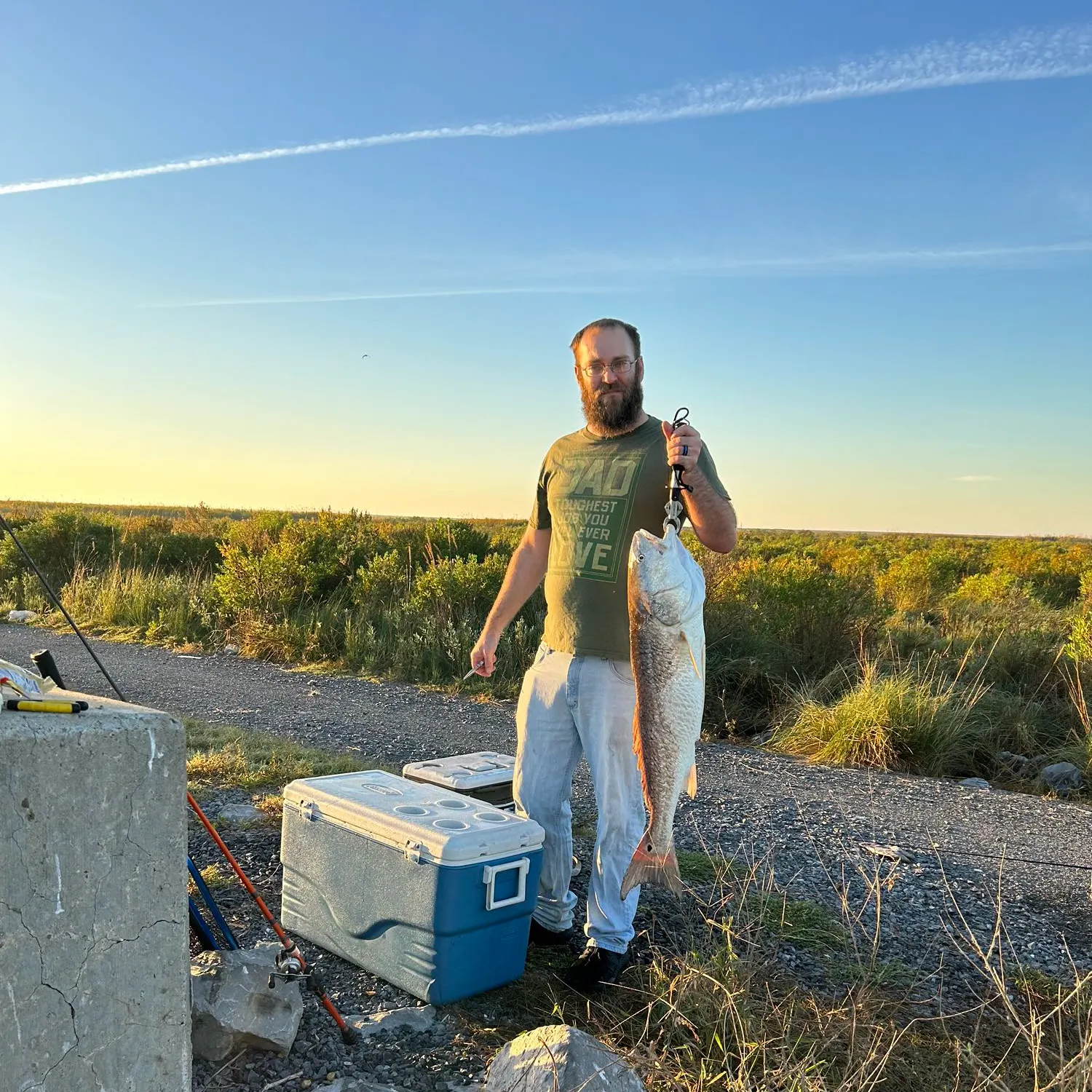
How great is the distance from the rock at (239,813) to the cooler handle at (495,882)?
2.59m

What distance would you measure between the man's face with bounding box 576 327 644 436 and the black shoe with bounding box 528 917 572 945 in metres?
2.21

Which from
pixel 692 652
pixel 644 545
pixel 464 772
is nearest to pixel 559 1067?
pixel 692 652

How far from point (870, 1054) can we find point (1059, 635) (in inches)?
381

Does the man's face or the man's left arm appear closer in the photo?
the man's left arm

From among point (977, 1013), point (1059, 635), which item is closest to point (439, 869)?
point (977, 1013)

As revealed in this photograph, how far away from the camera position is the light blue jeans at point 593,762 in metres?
3.66

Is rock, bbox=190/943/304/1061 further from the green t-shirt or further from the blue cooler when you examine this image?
the green t-shirt

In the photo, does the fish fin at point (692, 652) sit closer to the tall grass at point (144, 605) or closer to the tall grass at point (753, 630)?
the tall grass at point (753, 630)

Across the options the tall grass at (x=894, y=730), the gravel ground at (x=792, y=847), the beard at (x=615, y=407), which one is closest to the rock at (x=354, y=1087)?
the gravel ground at (x=792, y=847)

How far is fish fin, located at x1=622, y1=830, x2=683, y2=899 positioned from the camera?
3228 mm

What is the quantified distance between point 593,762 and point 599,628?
1.72 feet

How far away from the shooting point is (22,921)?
2.31m

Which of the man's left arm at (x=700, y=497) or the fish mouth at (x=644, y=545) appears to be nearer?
the fish mouth at (x=644, y=545)

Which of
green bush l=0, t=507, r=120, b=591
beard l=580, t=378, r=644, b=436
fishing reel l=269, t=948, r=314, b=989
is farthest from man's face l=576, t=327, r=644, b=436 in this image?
green bush l=0, t=507, r=120, b=591
